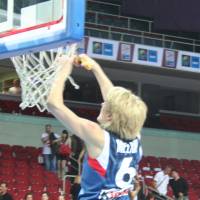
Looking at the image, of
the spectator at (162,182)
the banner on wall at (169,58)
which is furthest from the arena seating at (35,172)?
the banner on wall at (169,58)

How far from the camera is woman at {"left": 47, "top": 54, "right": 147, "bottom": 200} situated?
2.55 meters

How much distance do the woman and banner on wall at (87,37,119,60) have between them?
12.0 metres

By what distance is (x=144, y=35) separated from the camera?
692 inches

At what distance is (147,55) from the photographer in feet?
52.1

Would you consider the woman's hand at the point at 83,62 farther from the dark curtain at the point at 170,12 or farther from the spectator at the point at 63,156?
the dark curtain at the point at 170,12

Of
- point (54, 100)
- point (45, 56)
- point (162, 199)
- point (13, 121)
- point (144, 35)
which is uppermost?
point (144, 35)

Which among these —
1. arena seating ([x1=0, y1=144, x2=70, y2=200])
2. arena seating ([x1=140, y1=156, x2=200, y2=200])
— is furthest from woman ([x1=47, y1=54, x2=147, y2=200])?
arena seating ([x1=140, y1=156, x2=200, y2=200])

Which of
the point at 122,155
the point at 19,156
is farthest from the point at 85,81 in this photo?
the point at 122,155

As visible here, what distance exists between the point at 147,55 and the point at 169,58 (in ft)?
2.44

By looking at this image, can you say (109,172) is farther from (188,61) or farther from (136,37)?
(136,37)

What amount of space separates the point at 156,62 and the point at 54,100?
13667 mm

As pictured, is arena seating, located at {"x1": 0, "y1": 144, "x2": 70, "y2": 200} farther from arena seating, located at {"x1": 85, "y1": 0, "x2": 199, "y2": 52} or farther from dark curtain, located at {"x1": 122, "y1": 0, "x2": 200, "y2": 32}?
dark curtain, located at {"x1": 122, "y1": 0, "x2": 200, "y2": 32}

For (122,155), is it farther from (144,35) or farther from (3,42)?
(144,35)

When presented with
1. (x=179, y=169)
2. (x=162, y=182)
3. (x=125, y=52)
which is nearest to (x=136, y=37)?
(x=125, y=52)
